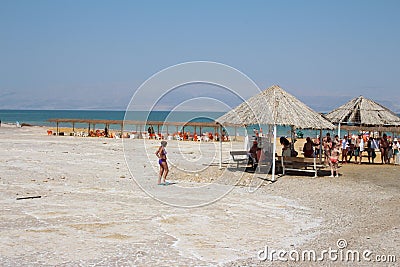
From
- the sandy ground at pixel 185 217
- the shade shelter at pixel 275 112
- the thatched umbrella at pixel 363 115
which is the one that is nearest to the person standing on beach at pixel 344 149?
the thatched umbrella at pixel 363 115

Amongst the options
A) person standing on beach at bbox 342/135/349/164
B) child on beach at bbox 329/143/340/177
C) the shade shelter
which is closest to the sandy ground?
child on beach at bbox 329/143/340/177

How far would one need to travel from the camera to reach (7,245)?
7.03 metres

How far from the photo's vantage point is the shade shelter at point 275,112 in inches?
605

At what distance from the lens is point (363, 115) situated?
21516 mm

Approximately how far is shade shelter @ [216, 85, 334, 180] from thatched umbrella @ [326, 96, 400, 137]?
17.6ft

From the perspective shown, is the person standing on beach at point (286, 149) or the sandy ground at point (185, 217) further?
the person standing on beach at point (286, 149)

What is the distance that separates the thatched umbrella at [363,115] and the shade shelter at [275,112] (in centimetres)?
538

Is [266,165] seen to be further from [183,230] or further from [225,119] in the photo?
[183,230]

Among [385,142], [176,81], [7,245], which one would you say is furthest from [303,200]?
[385,142]

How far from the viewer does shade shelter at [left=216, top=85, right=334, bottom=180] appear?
1537 cm

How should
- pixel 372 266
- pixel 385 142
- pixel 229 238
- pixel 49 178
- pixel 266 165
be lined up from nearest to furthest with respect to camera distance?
pixel 372 266 → pixel 229 238 → pixel 49 178 → pixel 266 165 → pixel 385 142

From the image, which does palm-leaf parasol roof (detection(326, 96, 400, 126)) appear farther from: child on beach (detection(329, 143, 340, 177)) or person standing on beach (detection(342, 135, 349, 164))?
child on beach (detection(329, 143, 340, 177))

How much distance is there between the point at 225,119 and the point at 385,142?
340 inches

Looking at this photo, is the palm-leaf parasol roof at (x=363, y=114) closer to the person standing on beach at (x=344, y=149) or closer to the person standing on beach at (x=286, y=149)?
the person standing on beach at (x=344, y=149)
